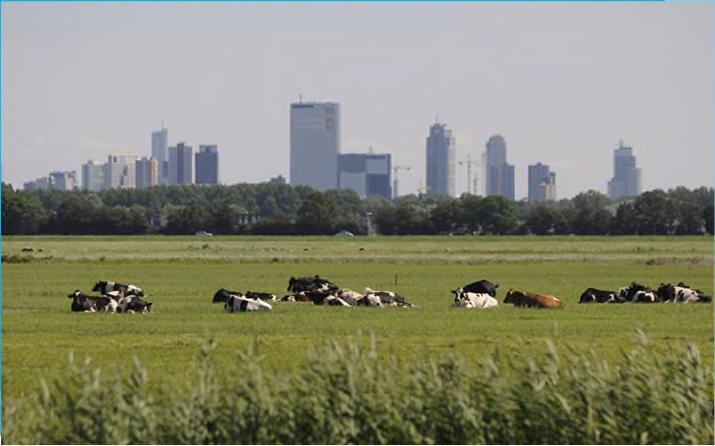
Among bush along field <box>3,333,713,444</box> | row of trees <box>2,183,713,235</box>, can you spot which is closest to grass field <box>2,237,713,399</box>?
bush along field <box>3,333,713,444</box>

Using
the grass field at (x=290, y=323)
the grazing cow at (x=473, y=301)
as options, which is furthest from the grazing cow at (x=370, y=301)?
the grazing cow at (x=473, y=301)

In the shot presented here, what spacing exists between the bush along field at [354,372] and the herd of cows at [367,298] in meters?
0.54

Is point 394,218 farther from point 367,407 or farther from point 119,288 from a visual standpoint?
point 367,407

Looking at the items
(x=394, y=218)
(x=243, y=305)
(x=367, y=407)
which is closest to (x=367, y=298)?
(x=243, y=305)

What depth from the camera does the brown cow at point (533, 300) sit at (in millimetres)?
33250

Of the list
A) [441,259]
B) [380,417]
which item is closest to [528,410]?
[380,417]

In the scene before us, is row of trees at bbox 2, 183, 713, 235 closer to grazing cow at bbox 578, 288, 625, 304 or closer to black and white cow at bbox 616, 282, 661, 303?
black and white cow at bbox 616, 282, 661, 303

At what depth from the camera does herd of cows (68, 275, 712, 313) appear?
3173 centimetres

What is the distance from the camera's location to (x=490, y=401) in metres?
15.1

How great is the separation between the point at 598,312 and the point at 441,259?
44586 millimetres

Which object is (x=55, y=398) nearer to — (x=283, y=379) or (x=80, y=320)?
(x=283, y=379)

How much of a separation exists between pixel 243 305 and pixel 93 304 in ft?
10.8

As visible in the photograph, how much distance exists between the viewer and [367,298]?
3400 centimetres

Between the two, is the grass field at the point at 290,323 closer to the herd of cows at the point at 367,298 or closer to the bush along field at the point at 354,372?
the bush along field at the point at 354,372
